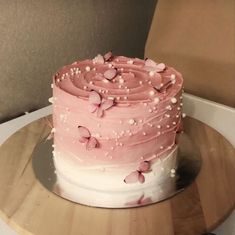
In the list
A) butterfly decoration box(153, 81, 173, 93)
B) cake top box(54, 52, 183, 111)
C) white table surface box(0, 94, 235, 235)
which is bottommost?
white table surface box(0, 94, 235, 235)

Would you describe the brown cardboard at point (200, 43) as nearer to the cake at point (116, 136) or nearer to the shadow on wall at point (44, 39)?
the shadow on wall at point (44, 39)

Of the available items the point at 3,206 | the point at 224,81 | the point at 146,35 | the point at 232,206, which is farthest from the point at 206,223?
the point at 146,35

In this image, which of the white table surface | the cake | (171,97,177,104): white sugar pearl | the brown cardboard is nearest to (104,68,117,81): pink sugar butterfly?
the cake

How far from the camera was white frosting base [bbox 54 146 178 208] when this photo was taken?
0.60 metres

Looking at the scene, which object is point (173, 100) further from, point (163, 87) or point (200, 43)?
point (200, 43)

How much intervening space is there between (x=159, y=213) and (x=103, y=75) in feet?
0.74

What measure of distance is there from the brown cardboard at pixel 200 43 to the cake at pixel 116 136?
0.40 m

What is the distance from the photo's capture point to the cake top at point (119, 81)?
585mm

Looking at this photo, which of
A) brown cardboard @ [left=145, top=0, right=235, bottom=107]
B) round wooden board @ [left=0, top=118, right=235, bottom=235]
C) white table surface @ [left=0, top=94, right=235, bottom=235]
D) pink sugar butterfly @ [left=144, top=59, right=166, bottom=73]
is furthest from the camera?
brown cardboard @ [left=145, top=0, right=235, bottom=107]

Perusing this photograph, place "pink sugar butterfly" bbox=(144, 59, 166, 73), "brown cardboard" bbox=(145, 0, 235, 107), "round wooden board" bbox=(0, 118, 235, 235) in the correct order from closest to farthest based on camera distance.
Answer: "round wooden board" bbox=(0, 118, 235, 235) → "pink sugar butterfly" bbox=(144, 59, 166, 73) → "brown cardboard" bbox=(145, 0, 235, 107)

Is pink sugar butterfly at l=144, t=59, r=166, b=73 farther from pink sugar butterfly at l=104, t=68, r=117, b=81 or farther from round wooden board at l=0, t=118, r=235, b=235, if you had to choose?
round wooden board at l=0, t=118, r=235, b=235

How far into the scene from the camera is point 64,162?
643mm

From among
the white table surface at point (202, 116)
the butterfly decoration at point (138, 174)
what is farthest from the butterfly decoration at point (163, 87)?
the white table surface at point (202, 116)

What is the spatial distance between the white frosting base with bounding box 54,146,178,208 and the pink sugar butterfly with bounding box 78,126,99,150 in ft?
0.12
